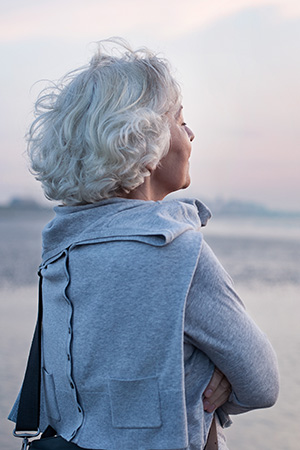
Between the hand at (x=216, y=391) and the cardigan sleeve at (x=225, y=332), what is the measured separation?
0.7 inches

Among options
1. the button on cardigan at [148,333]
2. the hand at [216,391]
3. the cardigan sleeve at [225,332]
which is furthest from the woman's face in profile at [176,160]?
the hand at [216,391]

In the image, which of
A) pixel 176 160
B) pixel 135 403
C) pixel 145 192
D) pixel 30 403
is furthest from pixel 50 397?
pixel 176 160

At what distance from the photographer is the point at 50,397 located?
1.53 m

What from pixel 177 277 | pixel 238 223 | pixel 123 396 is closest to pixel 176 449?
pixel 123 396

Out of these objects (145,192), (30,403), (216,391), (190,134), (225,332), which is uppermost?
(190,134)

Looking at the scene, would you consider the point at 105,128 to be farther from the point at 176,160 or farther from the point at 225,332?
the point at 225,332

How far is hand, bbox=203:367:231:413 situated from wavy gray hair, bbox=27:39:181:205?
1.48ft

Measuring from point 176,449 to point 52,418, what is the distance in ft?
1.18

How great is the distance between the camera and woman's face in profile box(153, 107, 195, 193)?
1528 millimetres

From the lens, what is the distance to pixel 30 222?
21094 mm

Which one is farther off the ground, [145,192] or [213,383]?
[145,192]

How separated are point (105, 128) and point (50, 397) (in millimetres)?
638

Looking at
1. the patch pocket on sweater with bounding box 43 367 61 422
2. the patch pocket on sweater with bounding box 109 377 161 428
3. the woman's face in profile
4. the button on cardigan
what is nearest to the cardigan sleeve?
the button on cardigan

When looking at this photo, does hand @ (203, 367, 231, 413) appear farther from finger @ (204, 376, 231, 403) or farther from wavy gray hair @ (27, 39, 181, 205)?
wavy gray hair @ (27, 39, 181, 205)
